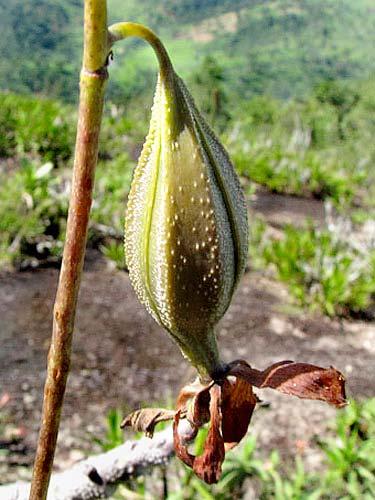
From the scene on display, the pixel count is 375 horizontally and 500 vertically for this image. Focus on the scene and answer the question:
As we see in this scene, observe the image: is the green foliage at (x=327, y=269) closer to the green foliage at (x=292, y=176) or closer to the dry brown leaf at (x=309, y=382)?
the green foliage at (x=292, y=176)

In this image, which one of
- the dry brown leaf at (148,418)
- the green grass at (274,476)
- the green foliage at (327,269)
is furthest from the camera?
the green foliage at (327,269)

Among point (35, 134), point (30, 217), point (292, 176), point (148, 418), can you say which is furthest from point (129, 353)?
point (292, 176)

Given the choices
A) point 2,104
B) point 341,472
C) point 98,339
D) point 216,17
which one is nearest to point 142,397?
point 98,339

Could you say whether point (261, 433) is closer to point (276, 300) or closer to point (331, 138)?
point (276, 300)

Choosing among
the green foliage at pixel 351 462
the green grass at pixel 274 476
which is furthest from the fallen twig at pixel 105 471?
the green foliage at pixel 351 462

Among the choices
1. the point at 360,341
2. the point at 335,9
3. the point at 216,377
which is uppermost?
the point at 216,377

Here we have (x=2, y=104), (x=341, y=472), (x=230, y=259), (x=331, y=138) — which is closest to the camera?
(x=230, y=259)
